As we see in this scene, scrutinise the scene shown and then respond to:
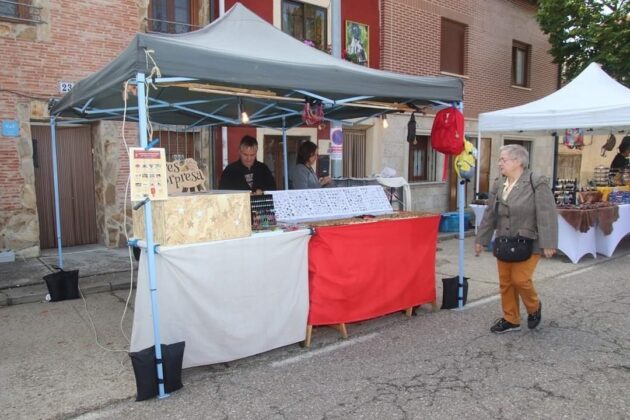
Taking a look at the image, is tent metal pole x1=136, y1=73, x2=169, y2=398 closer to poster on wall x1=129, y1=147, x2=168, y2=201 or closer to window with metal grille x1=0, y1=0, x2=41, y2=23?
poster on wall x1=129, y1=147, x2=168, y2=201

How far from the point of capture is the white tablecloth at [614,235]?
8.38 meters

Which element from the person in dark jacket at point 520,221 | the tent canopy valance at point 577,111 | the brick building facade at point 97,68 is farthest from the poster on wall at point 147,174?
the tent canopy valance at point 577,111

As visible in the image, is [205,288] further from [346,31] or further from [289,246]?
[346,31]

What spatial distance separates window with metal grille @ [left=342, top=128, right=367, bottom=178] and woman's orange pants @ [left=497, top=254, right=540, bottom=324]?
7.10m

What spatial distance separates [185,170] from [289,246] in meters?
1.35

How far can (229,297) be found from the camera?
3939 millimetres

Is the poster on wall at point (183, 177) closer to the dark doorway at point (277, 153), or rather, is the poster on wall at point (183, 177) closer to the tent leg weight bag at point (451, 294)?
the tent leg weight bag at point (451, 294)

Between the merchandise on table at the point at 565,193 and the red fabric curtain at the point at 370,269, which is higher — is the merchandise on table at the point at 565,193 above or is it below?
above

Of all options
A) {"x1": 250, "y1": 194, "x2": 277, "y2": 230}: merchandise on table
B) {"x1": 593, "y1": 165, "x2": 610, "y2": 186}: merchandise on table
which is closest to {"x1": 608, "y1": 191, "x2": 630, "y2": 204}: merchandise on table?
{"x1": 593, "y1": 165, "x2": 610, "y2": 186}: merchandise on table

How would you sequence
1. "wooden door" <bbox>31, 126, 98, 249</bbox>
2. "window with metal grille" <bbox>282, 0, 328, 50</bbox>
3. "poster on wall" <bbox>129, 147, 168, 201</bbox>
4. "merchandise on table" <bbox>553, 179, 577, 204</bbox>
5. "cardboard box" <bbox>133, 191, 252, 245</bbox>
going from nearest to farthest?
1. "poster on wall" <bbox>129, 147, 168, 201</bbox>
2. "cardboard box" <bbox>133, 191, 252, 245</bbox>
3. "wooden door" <bbox>31, 126, 98, 249</bbox>
4. "merchandise on table" <bbox>553, 179, 577, 204</bbox>
5. "window with metal grille" <bbox>282, 0, 328, 50</bbox>

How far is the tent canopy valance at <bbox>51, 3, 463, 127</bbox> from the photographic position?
11.5 ft

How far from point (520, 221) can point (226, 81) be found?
2.78m

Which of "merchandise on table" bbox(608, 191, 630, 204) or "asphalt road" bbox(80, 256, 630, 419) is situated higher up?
"merchandise on table" bbox(608, 191, 630, 204)

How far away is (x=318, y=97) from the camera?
4.98m
